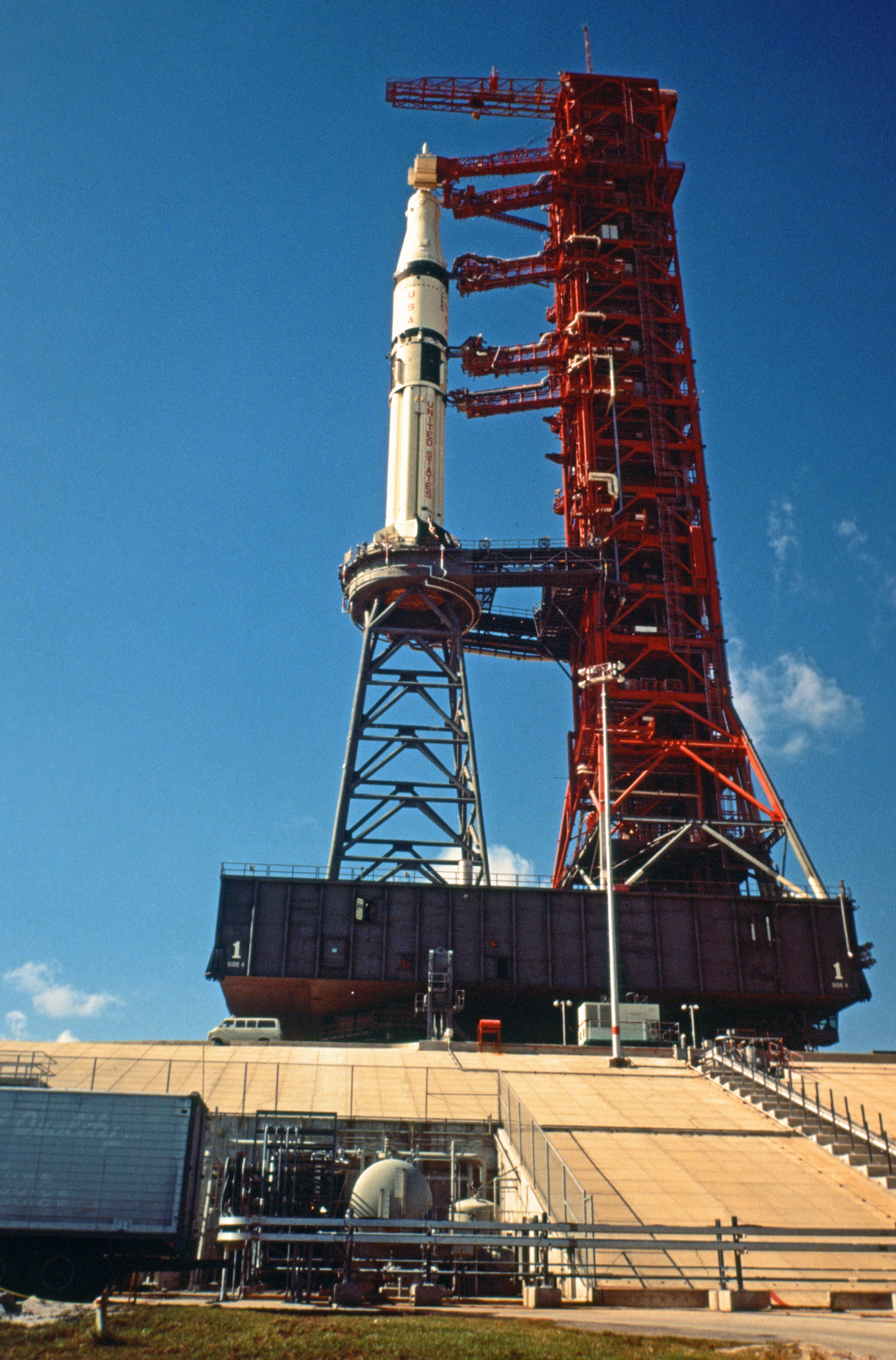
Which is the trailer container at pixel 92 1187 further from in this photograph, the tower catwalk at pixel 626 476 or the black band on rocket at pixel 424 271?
the black band on rocket at pixel 424 271

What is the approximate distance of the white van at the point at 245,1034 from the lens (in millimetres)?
46469

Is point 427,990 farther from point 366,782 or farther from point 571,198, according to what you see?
point 571,198

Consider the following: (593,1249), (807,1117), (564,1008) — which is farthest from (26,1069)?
(807,1117)

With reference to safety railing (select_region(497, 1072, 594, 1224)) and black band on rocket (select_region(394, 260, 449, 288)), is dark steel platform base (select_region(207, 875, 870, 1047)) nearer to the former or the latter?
safety railing (select_region(497, 1072, 594, 1224))

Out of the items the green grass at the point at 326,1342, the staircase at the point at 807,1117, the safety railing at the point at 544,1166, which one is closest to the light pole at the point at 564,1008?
the staircase at the point at 807,1117

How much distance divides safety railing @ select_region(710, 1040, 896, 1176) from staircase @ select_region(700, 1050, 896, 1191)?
0.02 meters

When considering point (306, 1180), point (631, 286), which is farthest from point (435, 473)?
point (306, 1180)

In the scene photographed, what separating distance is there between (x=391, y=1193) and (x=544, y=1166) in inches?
157

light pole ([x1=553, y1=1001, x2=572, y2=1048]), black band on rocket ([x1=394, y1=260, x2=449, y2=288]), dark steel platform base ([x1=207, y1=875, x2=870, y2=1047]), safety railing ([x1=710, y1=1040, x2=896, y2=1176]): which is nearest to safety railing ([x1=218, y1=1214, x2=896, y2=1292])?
safety railing ([x1=710, y1=1040, x2=896, y2=1176])

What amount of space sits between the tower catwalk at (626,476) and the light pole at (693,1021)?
6793 mm

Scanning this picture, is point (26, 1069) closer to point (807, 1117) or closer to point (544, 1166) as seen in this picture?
point (544, 1166)

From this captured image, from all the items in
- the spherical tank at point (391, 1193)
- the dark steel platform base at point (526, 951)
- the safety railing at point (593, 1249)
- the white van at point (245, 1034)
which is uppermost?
the dark steel platform base at point (526, 951)

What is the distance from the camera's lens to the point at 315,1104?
108ft

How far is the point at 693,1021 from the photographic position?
49.8 metres
